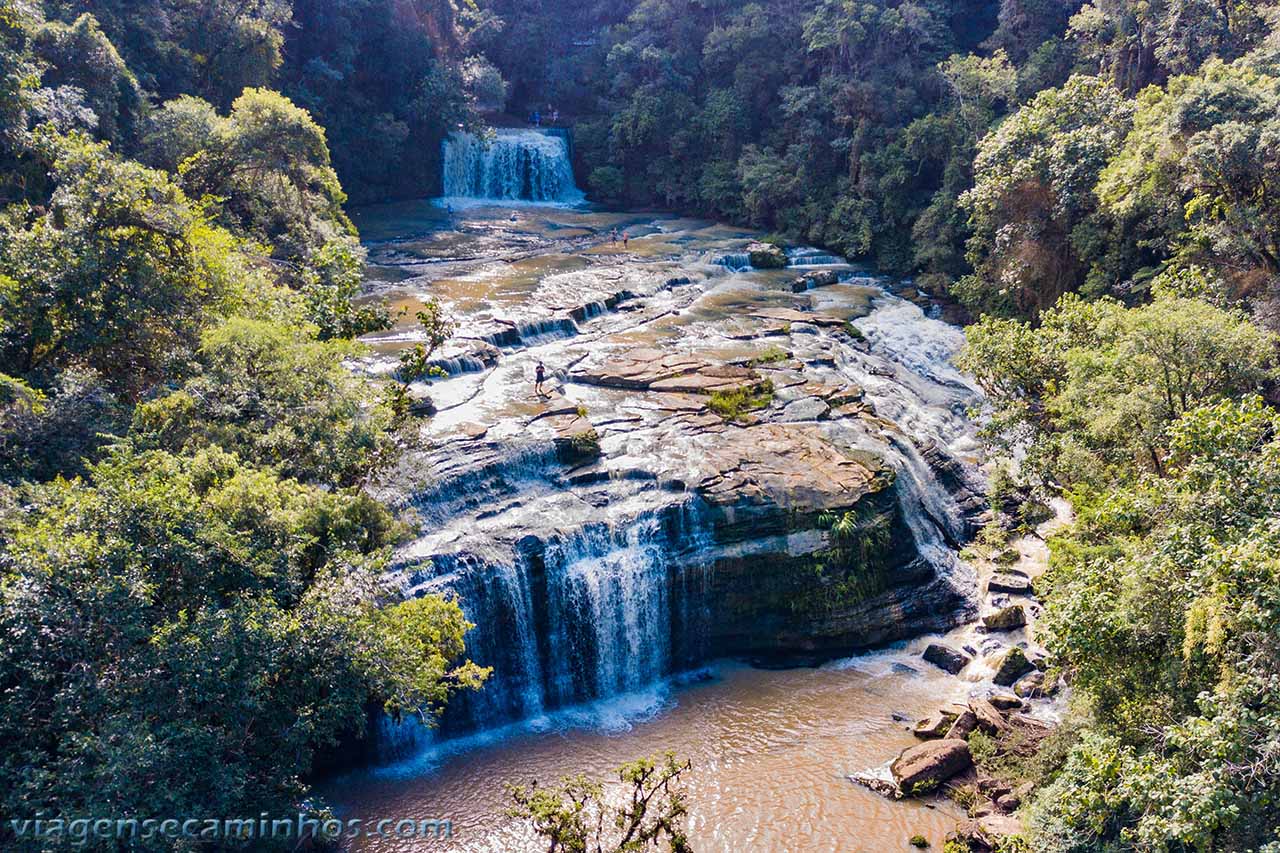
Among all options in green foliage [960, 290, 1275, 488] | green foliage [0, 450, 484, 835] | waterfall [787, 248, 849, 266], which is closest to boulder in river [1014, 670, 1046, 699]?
green foliage [960, 290, 1275, 488]

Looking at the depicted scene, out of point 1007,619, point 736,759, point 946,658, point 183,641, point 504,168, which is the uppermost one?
point 504,168

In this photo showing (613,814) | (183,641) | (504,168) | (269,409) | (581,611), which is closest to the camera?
(183,641)

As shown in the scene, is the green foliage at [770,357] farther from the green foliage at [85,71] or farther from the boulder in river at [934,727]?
the green foliage at [85,71]

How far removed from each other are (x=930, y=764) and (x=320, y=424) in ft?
39.6

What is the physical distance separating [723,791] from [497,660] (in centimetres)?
522

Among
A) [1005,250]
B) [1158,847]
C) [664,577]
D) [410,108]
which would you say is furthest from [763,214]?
[1158,847]

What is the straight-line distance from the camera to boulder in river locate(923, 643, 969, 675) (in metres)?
18.0

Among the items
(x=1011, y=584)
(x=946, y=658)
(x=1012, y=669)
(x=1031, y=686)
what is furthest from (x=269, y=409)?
(x=1011, y=584)

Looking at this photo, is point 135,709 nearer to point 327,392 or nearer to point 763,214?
point 327,392

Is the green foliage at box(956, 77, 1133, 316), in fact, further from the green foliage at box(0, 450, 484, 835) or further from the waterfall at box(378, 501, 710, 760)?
the green foliage at box(0, 450, 484, 835)

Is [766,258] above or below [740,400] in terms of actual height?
above

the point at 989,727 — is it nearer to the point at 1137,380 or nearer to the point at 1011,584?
the point at 1011,584

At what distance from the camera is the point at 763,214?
144ft

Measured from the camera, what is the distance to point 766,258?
37.5 metres
